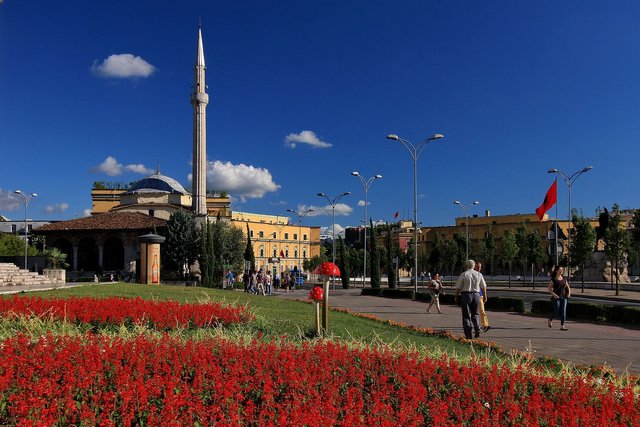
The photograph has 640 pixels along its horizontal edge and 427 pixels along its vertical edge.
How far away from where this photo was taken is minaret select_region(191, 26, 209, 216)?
55688mm

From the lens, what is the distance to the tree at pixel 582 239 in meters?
39.2

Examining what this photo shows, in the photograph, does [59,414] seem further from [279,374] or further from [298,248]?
[298,248]

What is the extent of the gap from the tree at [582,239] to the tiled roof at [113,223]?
37564 mm

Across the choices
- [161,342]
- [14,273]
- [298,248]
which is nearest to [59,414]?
[161,342]

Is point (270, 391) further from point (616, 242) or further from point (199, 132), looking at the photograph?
point (199, 132)

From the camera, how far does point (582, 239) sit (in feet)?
130

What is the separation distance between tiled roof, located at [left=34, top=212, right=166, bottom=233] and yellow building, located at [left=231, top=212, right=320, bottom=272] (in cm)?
2081

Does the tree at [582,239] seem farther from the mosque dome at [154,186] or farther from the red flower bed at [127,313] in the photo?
the mosque dome at [154,186]

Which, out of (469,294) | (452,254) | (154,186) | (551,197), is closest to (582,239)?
(551,197)

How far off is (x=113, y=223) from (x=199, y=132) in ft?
42.7

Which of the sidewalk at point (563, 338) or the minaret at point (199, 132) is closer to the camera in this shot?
the sidewalk at point (563, 338)

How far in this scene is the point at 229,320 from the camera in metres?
10.4

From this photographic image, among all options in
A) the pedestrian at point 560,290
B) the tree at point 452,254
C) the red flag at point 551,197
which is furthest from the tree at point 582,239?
the pedestrian at point 560,290

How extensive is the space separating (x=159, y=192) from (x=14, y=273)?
46.7 meters
